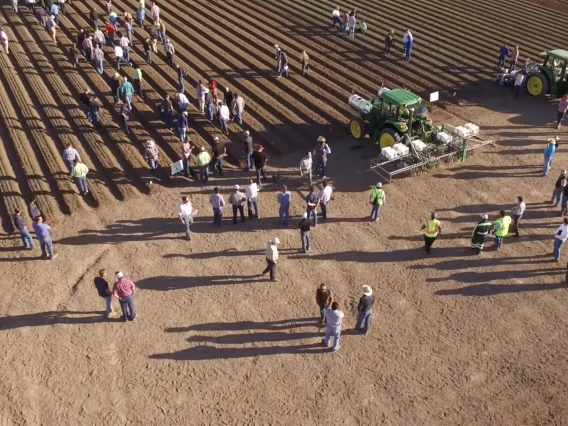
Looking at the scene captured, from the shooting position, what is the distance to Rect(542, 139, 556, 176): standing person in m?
16.0

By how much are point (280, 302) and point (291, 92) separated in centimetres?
1125

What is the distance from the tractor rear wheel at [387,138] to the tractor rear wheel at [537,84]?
7.55m

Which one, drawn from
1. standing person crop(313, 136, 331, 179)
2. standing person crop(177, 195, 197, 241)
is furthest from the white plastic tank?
standing person crop(177, 195, 197, 241)

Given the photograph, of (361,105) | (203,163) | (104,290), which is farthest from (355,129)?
(104,290)

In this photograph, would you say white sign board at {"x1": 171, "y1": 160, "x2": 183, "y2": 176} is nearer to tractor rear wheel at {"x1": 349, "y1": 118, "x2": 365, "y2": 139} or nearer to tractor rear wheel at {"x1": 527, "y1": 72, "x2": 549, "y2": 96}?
tractor rear wheel at {"x1": 349, "y1": 118, "x2": 365, "y2": 139}

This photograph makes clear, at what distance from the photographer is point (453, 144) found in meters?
17.2

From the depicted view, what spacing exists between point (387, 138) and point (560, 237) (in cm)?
600

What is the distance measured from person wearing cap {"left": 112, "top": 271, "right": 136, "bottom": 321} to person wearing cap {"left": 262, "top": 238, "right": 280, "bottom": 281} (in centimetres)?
295

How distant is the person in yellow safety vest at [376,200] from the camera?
46.9 feet

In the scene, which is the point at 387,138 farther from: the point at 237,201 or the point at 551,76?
the point at 551,76

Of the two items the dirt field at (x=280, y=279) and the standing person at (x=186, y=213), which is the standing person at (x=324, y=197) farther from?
the standing person at (x=186, y=213)

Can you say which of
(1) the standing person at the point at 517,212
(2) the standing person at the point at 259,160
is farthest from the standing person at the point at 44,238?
(1) the standing person at the point at 517,212

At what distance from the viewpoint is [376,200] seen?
14422 millimetres

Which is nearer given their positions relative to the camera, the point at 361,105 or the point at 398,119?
the point at 398,119
